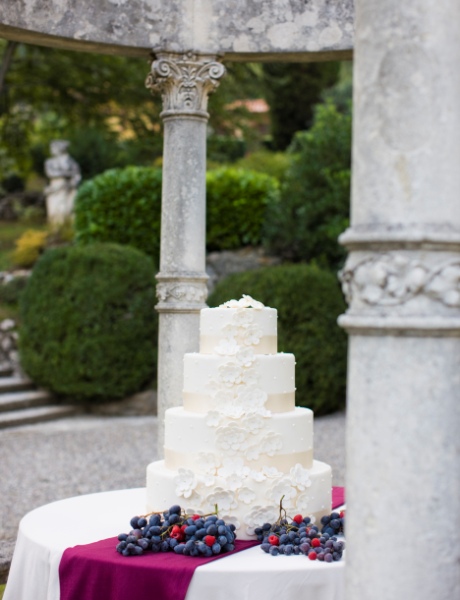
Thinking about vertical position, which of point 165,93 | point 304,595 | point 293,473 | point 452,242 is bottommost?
point 304,595

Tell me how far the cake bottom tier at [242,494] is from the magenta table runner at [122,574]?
24cm

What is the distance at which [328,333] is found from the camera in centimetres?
1127

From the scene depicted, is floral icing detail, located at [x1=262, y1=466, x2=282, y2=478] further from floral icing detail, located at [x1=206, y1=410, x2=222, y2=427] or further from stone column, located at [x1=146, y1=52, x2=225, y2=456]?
stone column, located at [x1=146, y1=52, x2=225, y2=456]

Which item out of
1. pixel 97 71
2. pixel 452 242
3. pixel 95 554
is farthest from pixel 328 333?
pixel 452 242

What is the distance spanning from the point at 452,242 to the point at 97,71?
46.4 feet

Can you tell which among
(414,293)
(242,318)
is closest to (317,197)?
(242,318)

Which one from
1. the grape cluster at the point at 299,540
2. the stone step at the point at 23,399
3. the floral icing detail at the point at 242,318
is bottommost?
the stone step at the point at 23,399

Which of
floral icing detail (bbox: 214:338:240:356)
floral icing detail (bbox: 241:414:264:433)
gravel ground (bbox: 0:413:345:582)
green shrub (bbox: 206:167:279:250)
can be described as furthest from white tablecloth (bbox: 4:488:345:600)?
green shrub (bbox: 206:167:279:250)

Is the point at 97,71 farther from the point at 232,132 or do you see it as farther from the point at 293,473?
the point at 293,473

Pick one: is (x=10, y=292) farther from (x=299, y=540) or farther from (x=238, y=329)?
(x=299, y=540)

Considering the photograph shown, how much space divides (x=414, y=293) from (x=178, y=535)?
1.76m

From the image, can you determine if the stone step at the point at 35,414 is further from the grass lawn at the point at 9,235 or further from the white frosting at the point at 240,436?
the white frosting at the point at 240,436

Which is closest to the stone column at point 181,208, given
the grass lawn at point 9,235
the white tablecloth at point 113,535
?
the white tablecloth at point 113,535

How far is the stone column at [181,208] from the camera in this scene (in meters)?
5.77
